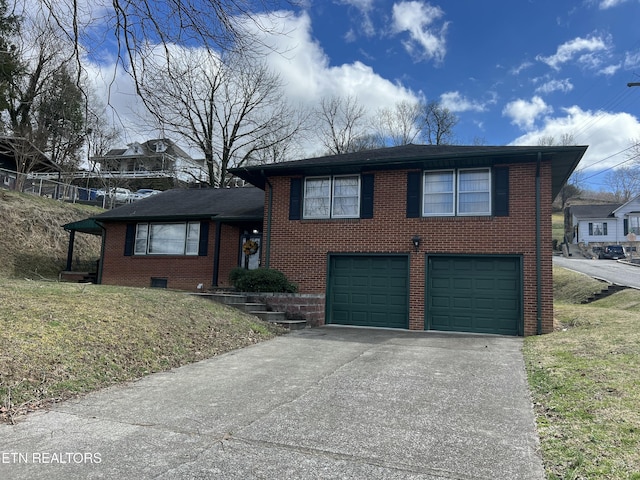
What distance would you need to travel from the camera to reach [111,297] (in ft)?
28.4

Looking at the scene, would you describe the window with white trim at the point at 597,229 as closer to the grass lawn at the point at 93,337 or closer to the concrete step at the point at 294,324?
the concrete step at the point at 294,324

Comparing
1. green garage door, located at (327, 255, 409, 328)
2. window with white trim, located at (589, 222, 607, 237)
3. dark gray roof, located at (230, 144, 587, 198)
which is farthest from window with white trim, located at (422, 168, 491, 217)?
window with white trim, located at (589, 222, 607, 237)

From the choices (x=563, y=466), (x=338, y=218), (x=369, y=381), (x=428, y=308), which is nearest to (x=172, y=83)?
(x=369, y=381)

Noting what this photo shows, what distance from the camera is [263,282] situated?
11.8 meters

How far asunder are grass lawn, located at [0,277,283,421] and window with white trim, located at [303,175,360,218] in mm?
4364

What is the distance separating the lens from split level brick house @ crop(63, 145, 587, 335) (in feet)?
35.9

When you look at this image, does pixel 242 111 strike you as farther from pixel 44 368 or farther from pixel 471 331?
pixel 44 368

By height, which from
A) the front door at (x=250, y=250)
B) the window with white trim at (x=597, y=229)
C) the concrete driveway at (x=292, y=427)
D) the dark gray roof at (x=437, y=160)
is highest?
the window with white trim at (x=597, y=229)

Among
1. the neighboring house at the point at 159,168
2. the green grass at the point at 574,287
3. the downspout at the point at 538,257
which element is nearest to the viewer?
the downspout at the point at 538,257

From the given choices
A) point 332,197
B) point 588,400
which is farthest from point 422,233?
point 588,400

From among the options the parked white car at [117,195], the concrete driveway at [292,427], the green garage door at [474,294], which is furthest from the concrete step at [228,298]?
the parked white car at [117,195]

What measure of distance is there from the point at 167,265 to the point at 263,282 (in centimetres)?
667

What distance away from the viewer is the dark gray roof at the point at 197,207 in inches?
616

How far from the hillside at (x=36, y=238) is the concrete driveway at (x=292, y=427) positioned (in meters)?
15.5
